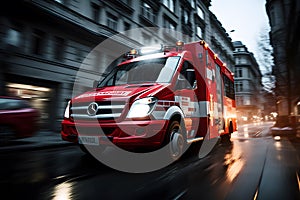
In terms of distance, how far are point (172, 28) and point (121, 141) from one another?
23483 millimetres

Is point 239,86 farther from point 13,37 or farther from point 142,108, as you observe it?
point 142,108

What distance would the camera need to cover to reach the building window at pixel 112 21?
→ 17.0 meters

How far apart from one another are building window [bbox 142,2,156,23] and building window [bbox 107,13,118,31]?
4.05 metres

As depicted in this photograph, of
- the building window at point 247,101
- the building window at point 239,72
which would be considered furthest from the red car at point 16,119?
the building window at point 239,72

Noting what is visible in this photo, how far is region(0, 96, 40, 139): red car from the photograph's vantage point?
6887mm

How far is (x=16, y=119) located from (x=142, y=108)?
5234 mm

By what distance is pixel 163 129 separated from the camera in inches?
160

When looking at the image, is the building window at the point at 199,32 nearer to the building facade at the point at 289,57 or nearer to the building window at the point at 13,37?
the building facade at the point at 289,57

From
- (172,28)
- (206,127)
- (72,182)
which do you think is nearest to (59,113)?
(206,127)

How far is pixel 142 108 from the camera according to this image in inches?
151

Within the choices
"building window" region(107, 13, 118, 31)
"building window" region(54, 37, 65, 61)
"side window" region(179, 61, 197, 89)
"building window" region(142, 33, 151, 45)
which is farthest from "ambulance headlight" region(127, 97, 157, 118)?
"building window" region(142, 33, 151, 45)

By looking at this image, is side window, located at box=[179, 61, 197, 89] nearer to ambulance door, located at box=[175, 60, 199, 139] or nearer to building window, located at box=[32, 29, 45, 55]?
ambulance door, located at box=[175, 60, 199, 139]

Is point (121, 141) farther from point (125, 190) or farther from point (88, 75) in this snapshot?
point (88, 75)

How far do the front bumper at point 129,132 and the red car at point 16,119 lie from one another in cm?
417
